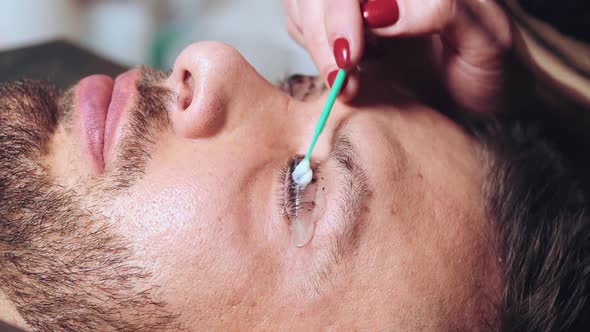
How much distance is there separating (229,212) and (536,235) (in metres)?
0.50

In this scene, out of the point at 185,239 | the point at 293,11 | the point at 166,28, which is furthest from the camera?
the point at 166,28

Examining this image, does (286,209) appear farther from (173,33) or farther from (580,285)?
(173,33)

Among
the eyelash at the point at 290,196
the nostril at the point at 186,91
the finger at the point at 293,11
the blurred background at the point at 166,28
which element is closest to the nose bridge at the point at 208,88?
the nostril at the point at 186,91

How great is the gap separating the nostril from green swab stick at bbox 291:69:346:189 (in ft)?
0.61

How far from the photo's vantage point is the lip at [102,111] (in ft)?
2.52

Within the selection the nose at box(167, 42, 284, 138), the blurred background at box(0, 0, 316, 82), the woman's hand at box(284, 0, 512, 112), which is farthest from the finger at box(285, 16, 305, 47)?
the blurred background at box(0, 0, 316, 82)

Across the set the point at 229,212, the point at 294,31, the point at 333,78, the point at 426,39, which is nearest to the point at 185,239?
the point at 229,212

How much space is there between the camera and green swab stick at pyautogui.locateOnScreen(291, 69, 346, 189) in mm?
766

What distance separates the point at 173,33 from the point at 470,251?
1639mm

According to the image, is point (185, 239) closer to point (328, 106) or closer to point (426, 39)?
point (328, 106)

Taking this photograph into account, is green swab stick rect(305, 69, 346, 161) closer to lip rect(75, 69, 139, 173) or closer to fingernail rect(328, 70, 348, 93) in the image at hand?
fingernail rect(328, 70, 348, 93)

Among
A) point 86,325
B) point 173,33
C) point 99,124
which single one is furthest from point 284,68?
point 86,325

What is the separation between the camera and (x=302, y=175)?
0.77 metres

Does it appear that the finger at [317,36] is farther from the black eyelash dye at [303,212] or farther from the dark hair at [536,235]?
the dark hair at [536,235]
